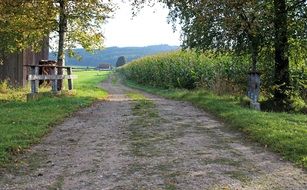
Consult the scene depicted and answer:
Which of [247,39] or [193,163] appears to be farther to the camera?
[247,39]

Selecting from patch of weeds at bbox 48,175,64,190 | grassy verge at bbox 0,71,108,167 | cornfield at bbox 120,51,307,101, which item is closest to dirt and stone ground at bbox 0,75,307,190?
patch of weeds at bbox 48,175,64,190

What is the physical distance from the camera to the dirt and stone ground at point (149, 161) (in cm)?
617

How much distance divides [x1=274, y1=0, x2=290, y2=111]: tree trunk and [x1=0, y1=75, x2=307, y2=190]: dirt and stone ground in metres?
5.52

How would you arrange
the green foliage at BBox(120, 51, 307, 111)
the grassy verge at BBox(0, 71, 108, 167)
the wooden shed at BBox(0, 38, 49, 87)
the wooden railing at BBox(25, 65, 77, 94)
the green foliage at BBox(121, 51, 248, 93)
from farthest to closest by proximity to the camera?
1. the wooden shed at BBox(0, 38, 49, 87)
2. the green foliage at BBox(121, 51, 248, 93)
3. the wooden railing at BBox(25, 65, 77, 94)
4. the green foliage at BBox(120, 51, 307, 111)
5. the grassy verge at BBox(0, 71, 108, 167)

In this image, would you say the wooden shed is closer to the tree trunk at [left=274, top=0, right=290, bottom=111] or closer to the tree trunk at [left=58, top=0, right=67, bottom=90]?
the tree trunk at [left=58, top=0, right=67, bottom=90]

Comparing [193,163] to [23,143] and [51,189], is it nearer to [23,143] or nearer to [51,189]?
[51,189]

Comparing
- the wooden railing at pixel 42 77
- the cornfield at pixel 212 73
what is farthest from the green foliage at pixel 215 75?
the wooden railing at pixel 42 77

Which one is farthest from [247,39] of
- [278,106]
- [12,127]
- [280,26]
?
[12,127]

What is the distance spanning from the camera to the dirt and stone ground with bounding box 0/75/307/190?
20.2 ft

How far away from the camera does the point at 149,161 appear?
24.2ft

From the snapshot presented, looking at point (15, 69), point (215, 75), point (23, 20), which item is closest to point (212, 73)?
point (215, 75)

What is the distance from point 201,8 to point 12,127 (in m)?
8.03

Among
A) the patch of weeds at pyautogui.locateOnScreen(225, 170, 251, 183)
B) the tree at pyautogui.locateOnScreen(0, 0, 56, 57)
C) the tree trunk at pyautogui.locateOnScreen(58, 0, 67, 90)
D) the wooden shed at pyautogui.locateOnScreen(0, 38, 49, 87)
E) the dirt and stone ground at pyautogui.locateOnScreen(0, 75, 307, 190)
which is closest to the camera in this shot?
the dirt and stone ground at pyautogui.locateOnScreen(0, 75, 307, 190)

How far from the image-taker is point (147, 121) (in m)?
11.9
